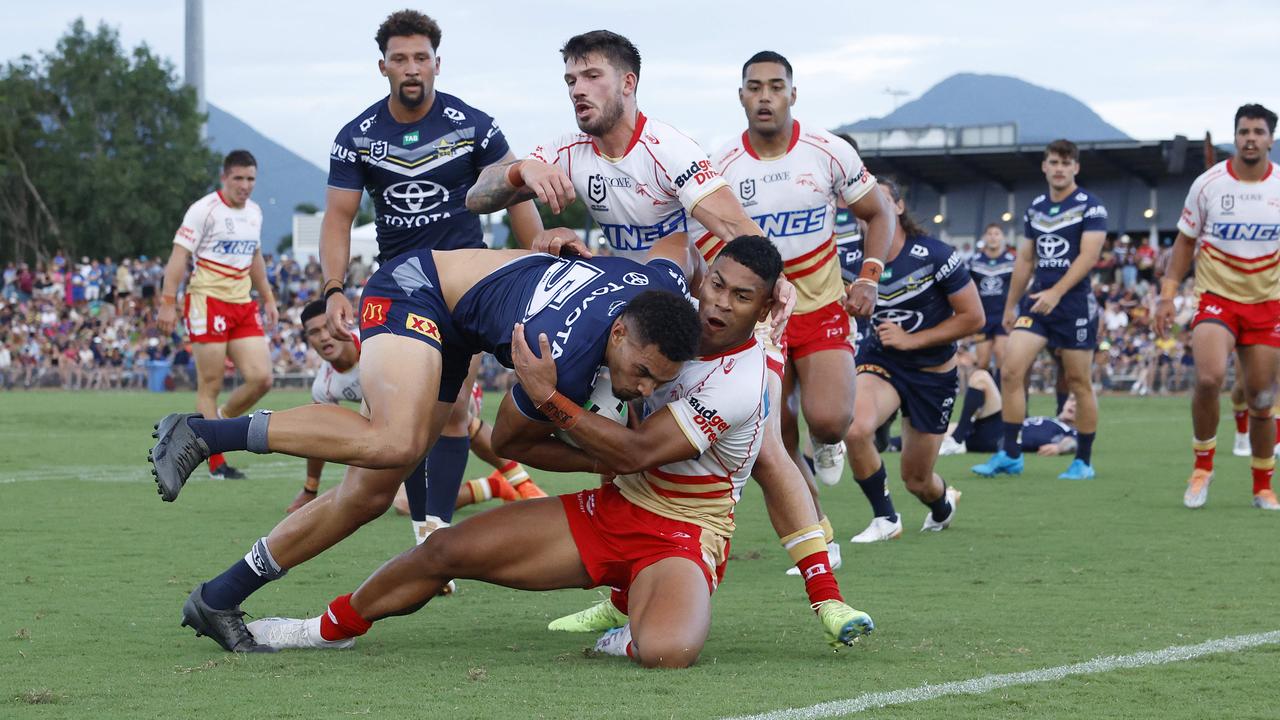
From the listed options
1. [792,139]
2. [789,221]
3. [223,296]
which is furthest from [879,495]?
[223,296]

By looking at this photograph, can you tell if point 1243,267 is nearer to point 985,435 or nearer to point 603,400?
point 603,400

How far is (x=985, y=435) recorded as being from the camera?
55.2 ft

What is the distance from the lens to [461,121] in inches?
301

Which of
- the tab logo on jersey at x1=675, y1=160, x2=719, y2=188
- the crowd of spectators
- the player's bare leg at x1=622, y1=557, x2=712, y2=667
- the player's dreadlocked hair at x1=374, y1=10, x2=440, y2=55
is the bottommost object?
the crowd of spectators

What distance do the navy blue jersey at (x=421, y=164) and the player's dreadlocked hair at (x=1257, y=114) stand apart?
547 centimetres

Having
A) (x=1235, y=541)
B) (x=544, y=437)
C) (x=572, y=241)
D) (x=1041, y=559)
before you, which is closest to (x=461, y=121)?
(x=572, y=241)

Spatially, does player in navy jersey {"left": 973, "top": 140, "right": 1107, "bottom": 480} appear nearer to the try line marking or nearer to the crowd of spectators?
the try line marking

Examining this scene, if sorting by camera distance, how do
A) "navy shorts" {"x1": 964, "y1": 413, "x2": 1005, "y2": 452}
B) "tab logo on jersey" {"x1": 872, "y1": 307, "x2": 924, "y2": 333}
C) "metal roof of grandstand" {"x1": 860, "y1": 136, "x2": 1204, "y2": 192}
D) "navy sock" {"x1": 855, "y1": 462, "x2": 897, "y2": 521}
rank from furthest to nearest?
"metal roof of grandstand" {"x1": 860, "y1": 136, "x2": 1204, "y2": 192}, "navy shorts" {"x1": 964, "y1": 413, "x2": 1005, "y2": 452}, "tab logo on jersey" {"x1": 872, "y1": 307, "x2": 924, "y2": 333}, "navy sock" {"x1": 855, "y1": 462, "x2": 897, "y2": 521}

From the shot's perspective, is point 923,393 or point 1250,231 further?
point 1250,231

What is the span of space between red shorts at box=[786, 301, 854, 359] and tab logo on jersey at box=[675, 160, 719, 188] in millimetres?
1852

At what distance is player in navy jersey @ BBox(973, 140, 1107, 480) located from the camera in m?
13.0

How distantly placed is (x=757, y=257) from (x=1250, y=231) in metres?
6.04

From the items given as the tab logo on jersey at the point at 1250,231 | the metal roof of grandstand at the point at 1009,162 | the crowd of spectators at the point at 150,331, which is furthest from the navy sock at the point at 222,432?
the metal roof of grandstand at the point at 1009,162

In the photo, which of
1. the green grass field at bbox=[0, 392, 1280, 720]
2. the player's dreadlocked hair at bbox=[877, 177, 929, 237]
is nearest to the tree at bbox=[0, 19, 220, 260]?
the green grass field at bbox=[0, 392, 1280, 720]
